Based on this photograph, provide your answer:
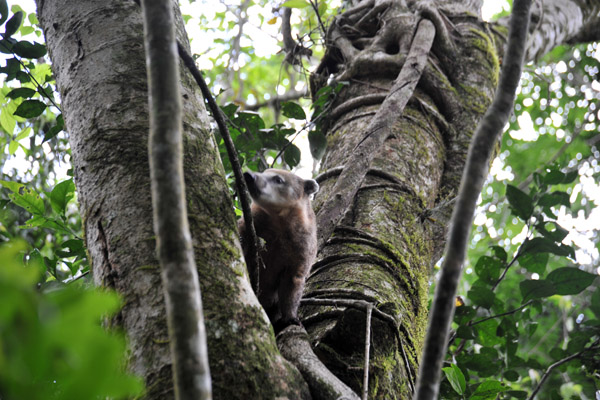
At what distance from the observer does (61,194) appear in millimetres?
3420

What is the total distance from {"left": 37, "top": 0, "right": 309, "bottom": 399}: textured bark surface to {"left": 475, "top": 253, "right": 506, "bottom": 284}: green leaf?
9.44ft

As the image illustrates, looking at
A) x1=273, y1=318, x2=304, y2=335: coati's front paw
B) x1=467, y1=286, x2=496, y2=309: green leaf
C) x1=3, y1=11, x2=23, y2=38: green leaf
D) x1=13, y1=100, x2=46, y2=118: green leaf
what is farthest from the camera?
x1=467, y1=286, x2=496, y2=309: green leaf

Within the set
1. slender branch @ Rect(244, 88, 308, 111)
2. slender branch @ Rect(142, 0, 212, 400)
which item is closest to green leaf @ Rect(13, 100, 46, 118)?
slender branch @ Rect(142, 0, 212, 400)

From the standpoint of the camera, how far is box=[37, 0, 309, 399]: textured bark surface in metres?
1.70

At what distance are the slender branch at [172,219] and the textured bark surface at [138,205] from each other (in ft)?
1.63

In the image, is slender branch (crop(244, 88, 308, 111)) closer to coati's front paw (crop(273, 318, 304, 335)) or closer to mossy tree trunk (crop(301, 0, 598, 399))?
mossy tree trunk (crop(301, 0, 598, 399))

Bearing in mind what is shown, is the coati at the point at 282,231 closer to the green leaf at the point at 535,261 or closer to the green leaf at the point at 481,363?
the green leaf at the point at 481,363

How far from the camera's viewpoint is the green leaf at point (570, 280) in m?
3.79

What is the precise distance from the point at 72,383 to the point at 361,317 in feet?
5.57

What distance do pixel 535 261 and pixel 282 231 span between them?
1.98 metres

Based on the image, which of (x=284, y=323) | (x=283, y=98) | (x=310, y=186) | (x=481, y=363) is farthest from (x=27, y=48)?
(x=283, y=98)

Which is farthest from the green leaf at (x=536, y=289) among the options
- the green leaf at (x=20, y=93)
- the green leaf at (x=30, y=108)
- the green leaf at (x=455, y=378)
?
the green leaf at (x=20, y=93)

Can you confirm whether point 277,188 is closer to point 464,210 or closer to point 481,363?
point 481,363

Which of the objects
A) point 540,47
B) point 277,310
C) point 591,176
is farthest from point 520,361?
point 591,176
